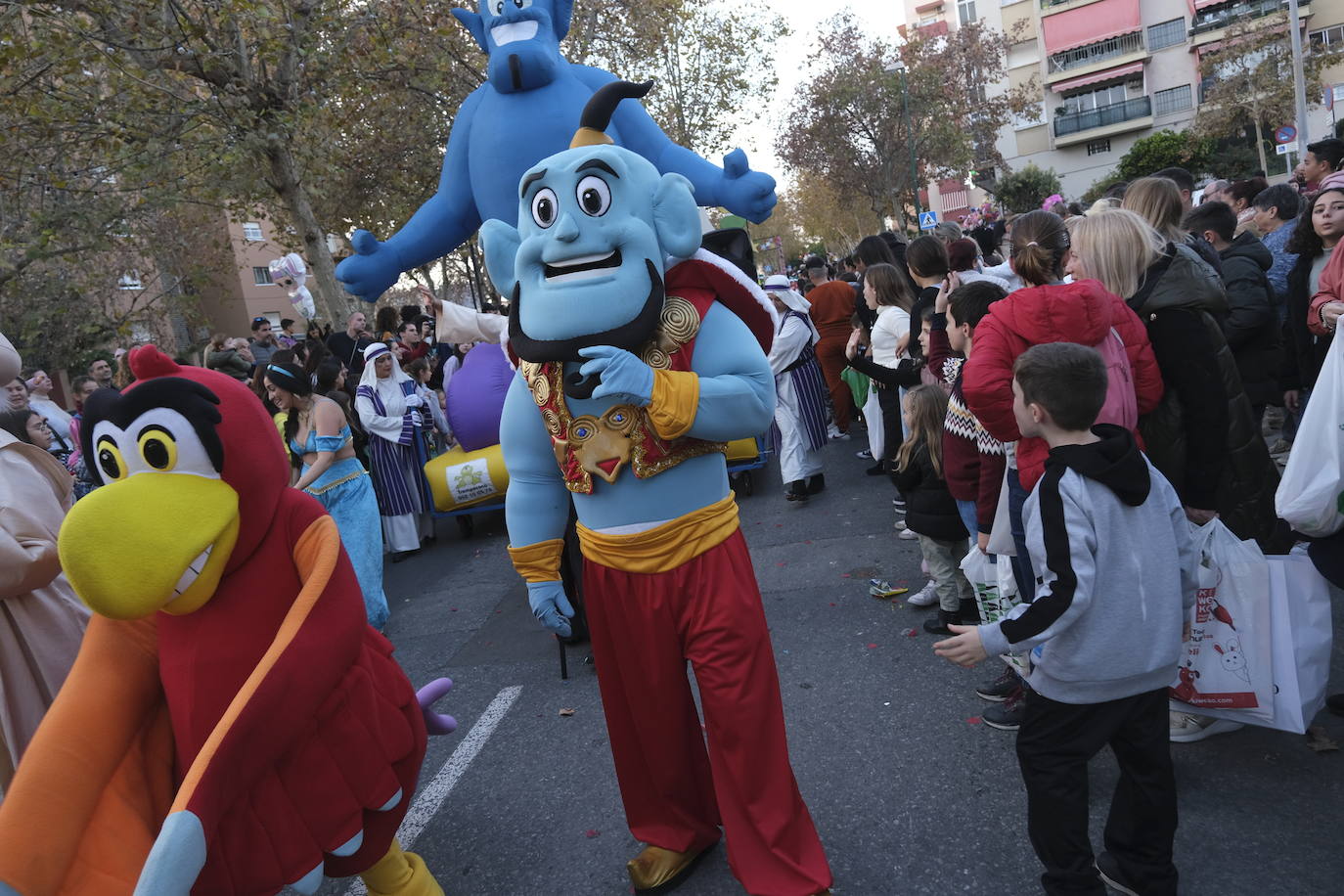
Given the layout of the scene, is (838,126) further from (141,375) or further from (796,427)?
(141,375)

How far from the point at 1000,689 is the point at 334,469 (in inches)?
151

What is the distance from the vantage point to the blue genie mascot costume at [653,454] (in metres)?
2.32

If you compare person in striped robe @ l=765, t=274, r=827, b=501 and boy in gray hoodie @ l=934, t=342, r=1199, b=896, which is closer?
boy in gray hoodie @ l=934, t=342, r=1199, b=896

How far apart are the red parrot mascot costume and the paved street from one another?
0.87m

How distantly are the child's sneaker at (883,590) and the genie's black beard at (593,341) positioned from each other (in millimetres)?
2870

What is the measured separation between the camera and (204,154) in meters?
9.97

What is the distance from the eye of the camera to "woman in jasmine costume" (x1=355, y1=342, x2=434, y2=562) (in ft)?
24.0

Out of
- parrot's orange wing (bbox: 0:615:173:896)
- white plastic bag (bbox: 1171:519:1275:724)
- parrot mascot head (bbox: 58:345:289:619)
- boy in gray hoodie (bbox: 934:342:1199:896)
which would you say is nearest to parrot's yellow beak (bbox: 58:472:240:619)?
parrot mascot head (bbox: 58:345:289:619)

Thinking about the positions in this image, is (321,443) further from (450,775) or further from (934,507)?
(934,507)

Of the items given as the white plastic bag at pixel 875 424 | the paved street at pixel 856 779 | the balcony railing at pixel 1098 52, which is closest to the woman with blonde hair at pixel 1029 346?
the paved street at pixel 856 779

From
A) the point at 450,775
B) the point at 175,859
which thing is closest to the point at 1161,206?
the point at 450,775

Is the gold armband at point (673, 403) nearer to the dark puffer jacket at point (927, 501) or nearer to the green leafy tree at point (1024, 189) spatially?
the dark puffer jacket at point (927, 501)

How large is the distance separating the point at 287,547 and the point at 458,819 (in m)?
1.49

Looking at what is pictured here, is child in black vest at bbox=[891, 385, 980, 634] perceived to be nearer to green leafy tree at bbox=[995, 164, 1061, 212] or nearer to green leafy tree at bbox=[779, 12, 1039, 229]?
green leafy tree at bbox=[779, 12, 1039, 229]
